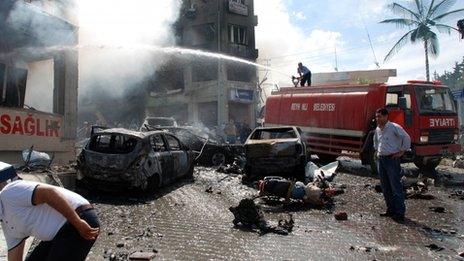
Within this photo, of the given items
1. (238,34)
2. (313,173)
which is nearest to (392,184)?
(313,173)

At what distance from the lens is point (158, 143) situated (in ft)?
32.1

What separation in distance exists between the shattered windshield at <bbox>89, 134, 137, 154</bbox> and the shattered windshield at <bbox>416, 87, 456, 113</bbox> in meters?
7.53

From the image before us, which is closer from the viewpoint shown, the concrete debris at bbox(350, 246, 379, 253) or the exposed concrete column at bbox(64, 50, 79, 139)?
the concrete debris at bbox(350, 246, 379, 253)

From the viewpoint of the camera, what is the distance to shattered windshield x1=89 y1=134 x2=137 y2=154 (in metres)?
8.91

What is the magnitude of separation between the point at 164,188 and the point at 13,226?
7.32 meters

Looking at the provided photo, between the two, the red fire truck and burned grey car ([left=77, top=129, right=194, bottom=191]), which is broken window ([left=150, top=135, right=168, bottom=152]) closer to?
burned grey car ([left=77, top=129, right=194, bottom=191])

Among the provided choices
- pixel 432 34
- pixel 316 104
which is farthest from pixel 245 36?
pixel 316 104

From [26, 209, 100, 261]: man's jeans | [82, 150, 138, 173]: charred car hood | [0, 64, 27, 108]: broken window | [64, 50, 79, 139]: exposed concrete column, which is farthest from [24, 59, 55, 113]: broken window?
[26, 209, 100, 261]: man's jeans

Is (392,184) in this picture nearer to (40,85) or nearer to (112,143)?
(112,143)

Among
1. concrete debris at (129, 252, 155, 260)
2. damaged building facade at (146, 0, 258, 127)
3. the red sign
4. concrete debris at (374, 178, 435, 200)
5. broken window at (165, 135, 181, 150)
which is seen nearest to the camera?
concrete debris at (129, 252, 155, 260)

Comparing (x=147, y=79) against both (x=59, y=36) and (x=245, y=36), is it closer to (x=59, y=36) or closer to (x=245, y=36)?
(x=245, y=36)

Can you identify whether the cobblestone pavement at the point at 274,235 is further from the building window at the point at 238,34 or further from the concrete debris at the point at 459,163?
the building window at the point at 238,34

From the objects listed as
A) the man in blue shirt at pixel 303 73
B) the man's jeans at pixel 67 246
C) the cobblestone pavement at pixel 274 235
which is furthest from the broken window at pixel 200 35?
the man's jeans at pixel 67 246

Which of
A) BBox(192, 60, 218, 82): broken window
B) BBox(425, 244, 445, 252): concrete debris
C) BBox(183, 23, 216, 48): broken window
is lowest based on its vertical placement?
BBox(425, 244, 445, 252): concrete debris
